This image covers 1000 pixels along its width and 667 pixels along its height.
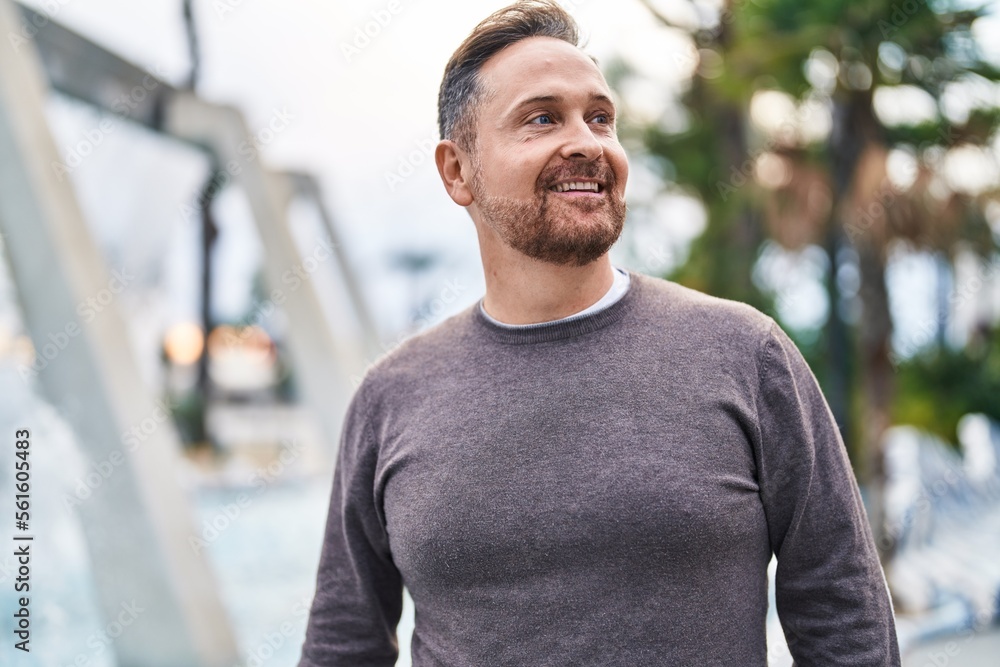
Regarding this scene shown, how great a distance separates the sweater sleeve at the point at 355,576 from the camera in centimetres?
169

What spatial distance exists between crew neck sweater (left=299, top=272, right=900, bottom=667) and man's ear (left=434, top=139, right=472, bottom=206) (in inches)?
13.2

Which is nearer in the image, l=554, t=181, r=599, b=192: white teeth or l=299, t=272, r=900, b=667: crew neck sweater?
l=299, t=272, r=900, b=667: crew neck sweater

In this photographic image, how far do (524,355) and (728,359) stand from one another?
366mm

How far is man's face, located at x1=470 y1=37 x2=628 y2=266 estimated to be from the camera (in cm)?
151

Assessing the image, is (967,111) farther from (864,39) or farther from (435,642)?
(435,642)

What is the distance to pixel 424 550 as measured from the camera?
1.51 metres

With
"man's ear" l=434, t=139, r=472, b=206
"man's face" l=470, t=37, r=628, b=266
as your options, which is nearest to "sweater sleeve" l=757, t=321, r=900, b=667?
"man's face" l=470, t=37, r=628, b=266

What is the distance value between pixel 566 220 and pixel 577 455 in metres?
0.41

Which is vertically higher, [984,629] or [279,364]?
[984,629]

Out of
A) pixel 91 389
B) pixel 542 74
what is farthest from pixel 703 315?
pixel 91 389

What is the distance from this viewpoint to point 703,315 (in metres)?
1.52

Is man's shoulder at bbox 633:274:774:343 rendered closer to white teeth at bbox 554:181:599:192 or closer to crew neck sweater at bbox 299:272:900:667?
crew neck sweater at bbox 299:272:900:667

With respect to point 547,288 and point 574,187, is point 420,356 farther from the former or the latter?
point 574,187

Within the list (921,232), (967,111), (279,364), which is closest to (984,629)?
(921,232)
